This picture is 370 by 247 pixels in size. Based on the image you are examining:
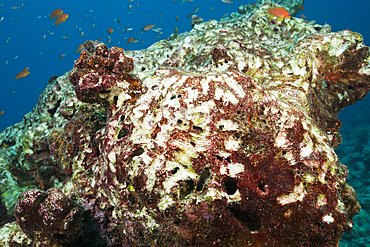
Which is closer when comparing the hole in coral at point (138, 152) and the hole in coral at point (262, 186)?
the hole in coral at point (262, 186)

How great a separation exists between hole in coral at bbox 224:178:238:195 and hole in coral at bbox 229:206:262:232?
0.15 meters

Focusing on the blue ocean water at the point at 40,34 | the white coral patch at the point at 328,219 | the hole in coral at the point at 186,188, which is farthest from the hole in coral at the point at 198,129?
the blue ocean water at the point at 40,34

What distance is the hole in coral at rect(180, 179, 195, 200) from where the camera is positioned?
1.97 m

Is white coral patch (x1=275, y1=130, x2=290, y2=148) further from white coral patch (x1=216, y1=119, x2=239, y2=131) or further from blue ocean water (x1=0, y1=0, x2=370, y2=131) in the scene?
blue ocean water (x1=0, y1=0, x2=370, y2=131)

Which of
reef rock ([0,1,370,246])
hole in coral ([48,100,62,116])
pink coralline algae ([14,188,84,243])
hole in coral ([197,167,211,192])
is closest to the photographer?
reef rock ([0,1,370,246])

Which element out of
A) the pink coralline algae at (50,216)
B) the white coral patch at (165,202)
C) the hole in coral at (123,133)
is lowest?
the pink coralline algae at (50,216)

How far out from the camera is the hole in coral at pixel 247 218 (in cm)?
196

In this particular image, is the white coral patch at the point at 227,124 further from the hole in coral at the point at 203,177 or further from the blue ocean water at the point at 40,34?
the blue ocean water at the point at 40,34

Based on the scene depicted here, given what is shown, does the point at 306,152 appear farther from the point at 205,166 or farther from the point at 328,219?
the point at 205,166

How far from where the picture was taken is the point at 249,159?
206 centimetres

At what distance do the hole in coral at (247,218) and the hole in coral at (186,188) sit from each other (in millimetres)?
419

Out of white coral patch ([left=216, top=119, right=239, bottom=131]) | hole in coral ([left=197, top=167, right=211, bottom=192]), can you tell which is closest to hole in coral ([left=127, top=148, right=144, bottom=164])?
hole in coral ([left=197, top=167, right=211, bottom=192])

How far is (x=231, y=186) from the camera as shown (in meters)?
2.03

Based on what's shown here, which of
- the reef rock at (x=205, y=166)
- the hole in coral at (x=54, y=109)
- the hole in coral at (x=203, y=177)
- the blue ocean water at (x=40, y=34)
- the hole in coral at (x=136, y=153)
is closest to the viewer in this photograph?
the reef rock at (x=205, y=166)
